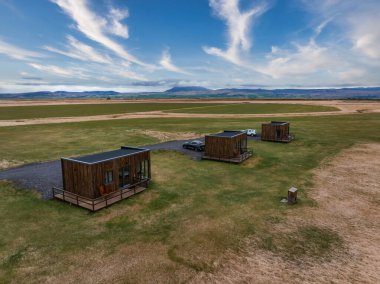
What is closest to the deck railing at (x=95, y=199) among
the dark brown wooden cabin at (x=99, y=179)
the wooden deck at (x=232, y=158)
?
the dark brown wooden cabin at (x=99, y=179)

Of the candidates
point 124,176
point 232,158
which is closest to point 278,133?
point 232,158

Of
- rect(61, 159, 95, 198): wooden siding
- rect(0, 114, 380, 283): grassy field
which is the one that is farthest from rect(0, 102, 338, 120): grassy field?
rect(61, 159, 95, 198): wooden siding

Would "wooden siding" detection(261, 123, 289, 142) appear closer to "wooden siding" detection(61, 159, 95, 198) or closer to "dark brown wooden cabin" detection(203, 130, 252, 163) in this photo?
"dark brown wooden cabin" detection(203, 130, 252, 163)

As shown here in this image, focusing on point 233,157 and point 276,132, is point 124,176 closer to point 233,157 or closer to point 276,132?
point 233,157

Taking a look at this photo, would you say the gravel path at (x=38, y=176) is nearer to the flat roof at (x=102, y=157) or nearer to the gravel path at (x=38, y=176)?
the gravel path at (x=38, y=176)

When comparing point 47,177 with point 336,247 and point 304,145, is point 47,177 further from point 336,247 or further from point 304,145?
point 304,145

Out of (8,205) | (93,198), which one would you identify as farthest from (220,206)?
(8,205)
